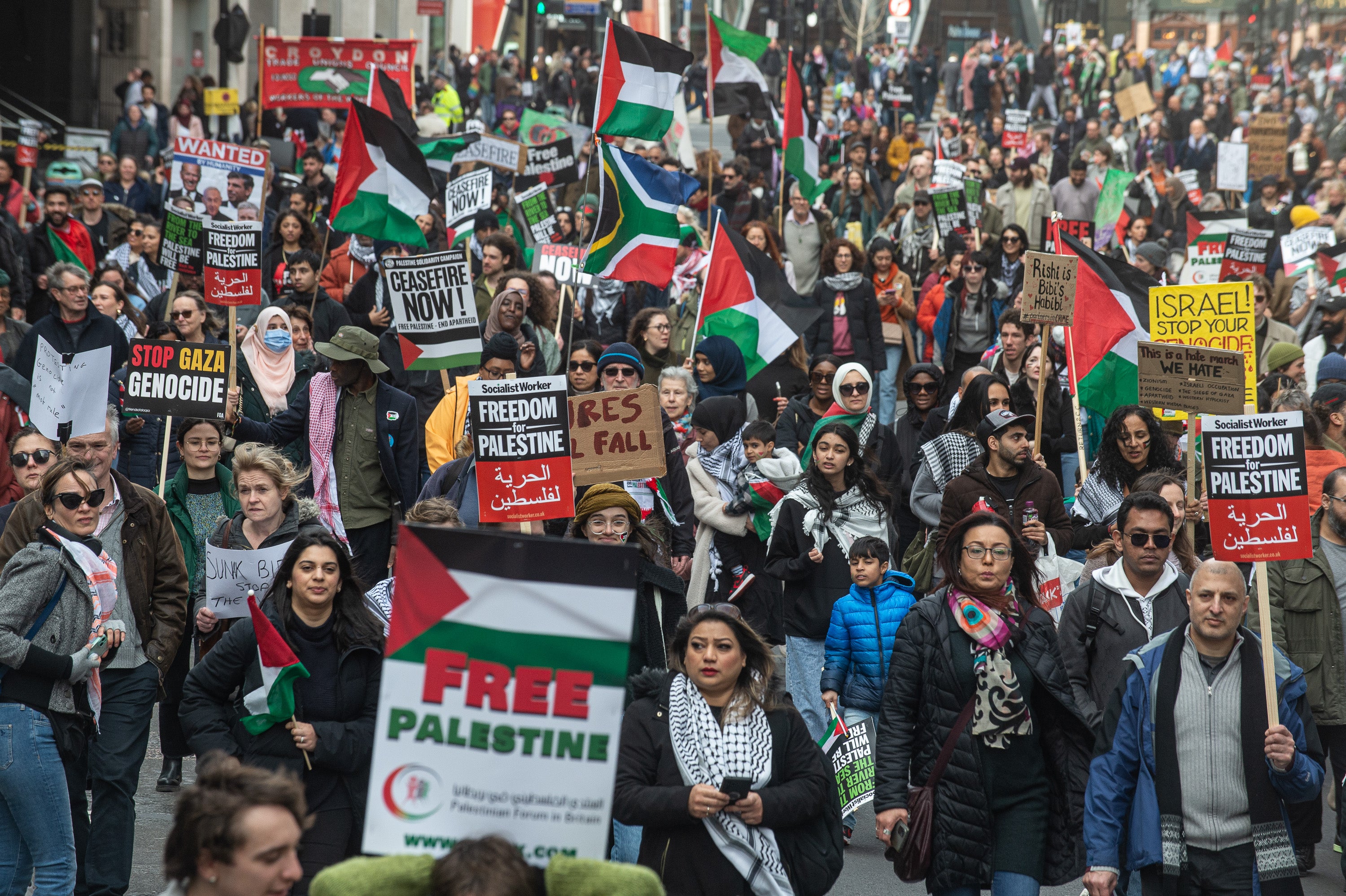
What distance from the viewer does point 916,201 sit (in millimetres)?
17328

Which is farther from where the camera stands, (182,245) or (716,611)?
(182,245)

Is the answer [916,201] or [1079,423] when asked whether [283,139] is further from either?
[1079,423]

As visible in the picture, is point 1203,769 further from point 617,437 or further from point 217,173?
point 217,173

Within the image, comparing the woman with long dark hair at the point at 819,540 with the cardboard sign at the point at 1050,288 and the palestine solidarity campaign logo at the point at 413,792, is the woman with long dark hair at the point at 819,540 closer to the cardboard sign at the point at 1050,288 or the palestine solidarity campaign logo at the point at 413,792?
the cardboard sign at the point at 1050,288

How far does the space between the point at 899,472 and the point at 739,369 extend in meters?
1.64

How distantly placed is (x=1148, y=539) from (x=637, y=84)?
265 inches

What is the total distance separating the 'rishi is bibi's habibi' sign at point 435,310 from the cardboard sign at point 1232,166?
552 inches

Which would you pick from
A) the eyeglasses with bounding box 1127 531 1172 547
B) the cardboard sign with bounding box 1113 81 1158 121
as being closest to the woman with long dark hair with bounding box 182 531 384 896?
the eyeglasses with bounding box 1127 531 1172 547

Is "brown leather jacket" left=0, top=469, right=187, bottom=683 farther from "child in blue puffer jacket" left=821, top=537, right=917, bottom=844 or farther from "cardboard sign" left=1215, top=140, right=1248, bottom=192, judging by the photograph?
"cardboard sign" left=1215, top=140, right=1248, bottom=192

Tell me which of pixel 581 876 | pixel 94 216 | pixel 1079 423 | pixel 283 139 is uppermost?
pixel 283 139

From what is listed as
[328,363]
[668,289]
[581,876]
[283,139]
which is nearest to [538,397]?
[328,363]

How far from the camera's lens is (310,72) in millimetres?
22094

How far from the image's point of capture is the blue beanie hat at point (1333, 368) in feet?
36.0

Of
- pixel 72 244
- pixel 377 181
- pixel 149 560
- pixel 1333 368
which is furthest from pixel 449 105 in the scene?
pixel 149 560
